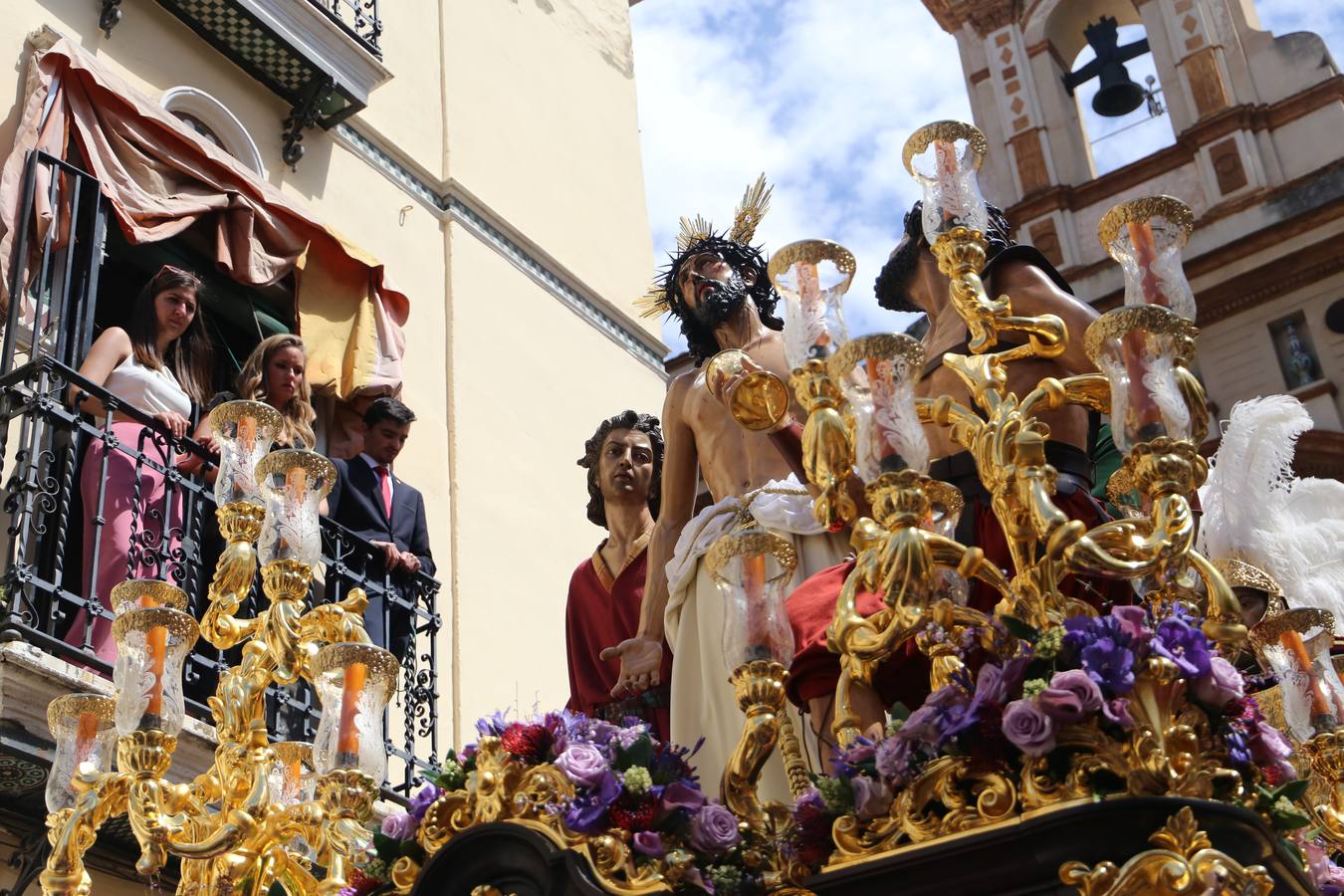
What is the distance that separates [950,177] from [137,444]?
3.82 meters

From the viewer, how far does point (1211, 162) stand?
20.0 m

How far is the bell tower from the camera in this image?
18.5 metres

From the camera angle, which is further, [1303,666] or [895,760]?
[1303,666]

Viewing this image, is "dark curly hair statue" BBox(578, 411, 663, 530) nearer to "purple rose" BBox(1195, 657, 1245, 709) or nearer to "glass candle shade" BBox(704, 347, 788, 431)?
"glass candle shade" BBox(704, 347, 788, 431)

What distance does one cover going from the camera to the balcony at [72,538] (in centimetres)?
629

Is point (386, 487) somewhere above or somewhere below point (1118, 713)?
above

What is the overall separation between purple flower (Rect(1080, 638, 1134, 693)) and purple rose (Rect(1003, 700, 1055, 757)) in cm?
13

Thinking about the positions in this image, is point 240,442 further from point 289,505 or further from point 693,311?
point 693,311

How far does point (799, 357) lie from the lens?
4.20 meters

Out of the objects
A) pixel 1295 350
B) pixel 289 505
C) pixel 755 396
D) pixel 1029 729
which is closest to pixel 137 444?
pixel 289 505

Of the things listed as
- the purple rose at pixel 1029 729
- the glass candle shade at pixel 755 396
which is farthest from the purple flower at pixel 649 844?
the glass candle shade at pixel 755 396

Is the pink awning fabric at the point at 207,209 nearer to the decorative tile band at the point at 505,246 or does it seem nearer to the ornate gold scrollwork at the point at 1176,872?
the decorative tile band at the point at 505,246

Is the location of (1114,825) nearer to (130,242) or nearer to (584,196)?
(130,242)

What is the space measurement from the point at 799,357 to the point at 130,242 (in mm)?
4707
